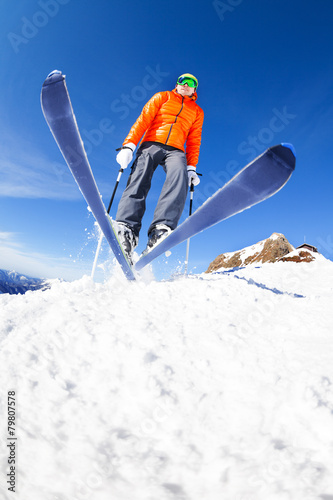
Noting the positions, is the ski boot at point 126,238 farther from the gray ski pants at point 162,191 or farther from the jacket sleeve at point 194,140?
the jacket sleeve at point 194,140

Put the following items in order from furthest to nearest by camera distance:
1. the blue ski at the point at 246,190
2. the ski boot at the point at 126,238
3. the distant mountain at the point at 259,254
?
the distant mountain at the point at 259,254 → the ski boot at the point at 126,238 → the blue ski at the point at 246,190

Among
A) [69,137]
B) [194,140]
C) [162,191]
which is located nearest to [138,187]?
[162,191]

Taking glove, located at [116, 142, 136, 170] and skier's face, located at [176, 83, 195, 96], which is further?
skier's face, located at [176, 83, 195, 96]

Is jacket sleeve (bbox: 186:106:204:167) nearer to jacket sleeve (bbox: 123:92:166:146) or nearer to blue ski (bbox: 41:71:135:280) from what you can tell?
jacket sleeve (bbox: 123:92:166:146)

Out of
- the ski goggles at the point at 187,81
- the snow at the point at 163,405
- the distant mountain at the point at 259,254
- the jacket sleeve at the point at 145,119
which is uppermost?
the distant mountain at the point at 259,254

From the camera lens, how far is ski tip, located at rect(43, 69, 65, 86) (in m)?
2.17

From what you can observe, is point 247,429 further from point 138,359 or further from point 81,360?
point 81,360

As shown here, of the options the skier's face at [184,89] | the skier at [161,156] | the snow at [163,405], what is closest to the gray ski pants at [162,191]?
the skier at [161,156]

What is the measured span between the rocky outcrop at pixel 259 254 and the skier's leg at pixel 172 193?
69.5ft

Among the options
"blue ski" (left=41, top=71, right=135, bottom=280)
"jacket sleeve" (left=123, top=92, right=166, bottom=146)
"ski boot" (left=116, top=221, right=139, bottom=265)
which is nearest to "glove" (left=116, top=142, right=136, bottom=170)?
"jacket sleeve" (left=123, top=92, right=166, bottom=146)

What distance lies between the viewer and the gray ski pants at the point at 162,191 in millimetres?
3555

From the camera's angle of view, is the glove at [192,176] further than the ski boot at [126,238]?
Yes

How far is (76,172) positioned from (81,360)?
197 centimetres

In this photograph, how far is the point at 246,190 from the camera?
2.61 meters
